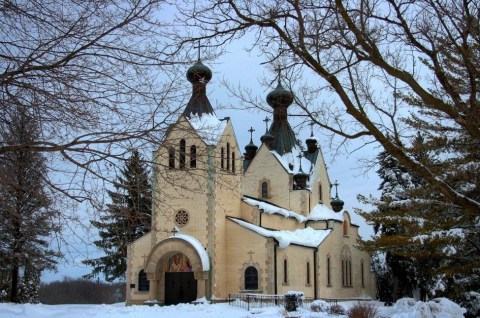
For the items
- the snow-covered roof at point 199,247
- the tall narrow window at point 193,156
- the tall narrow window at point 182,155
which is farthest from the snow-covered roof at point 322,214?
the tall narrow window at point 182,155

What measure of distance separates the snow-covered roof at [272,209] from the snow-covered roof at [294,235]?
2.80 feet

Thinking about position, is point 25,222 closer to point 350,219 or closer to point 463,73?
point 463,73

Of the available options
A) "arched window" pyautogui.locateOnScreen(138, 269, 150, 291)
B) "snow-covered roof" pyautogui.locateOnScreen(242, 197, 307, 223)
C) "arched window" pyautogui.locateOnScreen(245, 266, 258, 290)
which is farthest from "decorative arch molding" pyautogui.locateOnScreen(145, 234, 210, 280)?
"snow-covered roof" pyautogui.locateOnScreen(242, 197, 307, 223)

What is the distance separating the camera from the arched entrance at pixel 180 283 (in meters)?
31.0

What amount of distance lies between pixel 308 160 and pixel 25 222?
3467 cm

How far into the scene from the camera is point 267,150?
133 feet

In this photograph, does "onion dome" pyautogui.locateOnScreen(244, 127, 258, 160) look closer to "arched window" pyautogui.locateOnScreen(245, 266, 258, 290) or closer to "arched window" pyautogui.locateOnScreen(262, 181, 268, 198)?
"arched window" pyautogui.locateOnScreen(262, 181, 268, 198)

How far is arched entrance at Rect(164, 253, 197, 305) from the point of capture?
102 ft

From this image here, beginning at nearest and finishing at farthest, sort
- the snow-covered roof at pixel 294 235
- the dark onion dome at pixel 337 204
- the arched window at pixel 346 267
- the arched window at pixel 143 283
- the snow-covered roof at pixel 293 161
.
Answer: the snow-covered roof at pixel 294 235 → the arched window at pixel 143 283 → the snow-covered roof at pixel 293 161 → the arched window at pixel 346 267 → the dark onion dome at pixel 337 204

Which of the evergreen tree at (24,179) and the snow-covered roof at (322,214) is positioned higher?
the snow-covered roof at (322,214)

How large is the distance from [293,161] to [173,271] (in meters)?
13.0

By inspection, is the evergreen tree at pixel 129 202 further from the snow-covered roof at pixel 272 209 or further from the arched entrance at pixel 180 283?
the snow-covered roof at pixel 272 209

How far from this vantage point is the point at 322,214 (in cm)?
3953

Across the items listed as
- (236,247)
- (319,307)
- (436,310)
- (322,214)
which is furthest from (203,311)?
(322,214)
